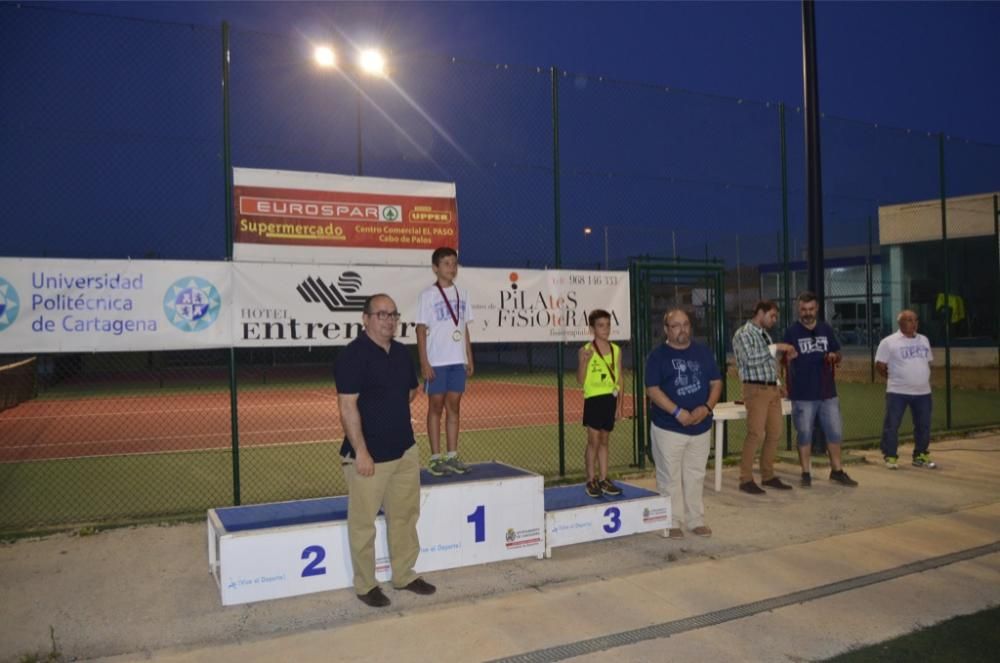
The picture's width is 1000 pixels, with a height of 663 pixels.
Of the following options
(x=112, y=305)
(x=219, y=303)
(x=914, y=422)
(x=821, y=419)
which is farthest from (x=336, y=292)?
(x=914, y=422)

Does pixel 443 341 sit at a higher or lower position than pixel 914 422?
higher

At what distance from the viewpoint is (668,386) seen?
624 cm

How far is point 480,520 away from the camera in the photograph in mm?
5660

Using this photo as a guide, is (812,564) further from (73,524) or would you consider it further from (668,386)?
(73,524)

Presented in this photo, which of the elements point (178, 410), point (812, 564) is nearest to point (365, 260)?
point (812, 564)

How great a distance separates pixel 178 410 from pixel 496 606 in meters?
16.1

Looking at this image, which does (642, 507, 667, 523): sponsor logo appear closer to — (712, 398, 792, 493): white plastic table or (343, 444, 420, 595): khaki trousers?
(712, 398, 792, 493): white plastic table

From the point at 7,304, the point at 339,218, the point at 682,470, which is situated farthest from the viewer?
the point at 339,218

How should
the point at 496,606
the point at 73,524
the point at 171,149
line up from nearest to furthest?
1. the point at 496,606
2. the point at 73,524
3. the point at 171,149

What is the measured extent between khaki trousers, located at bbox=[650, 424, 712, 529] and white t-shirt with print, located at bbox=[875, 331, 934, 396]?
4209 mm

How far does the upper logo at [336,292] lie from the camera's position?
7.36 meters

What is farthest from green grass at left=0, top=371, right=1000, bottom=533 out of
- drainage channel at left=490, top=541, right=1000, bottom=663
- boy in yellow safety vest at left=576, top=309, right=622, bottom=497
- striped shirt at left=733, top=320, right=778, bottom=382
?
drainage channel at left=490, top=541, right=1000, bottom=663

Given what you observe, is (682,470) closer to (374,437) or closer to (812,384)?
(812,384)

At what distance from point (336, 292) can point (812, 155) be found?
684 cm
